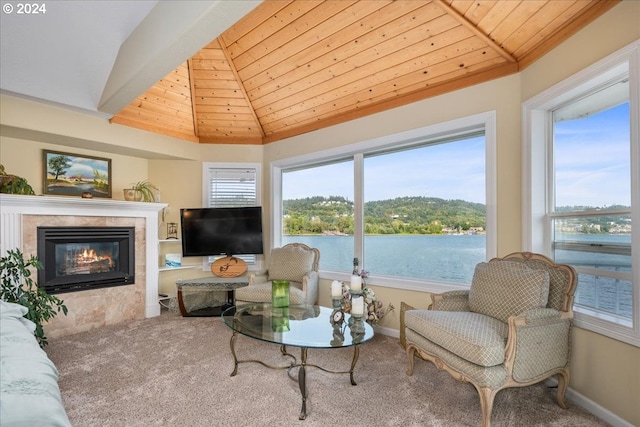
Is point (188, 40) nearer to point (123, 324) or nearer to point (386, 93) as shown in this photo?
point (386, 93)

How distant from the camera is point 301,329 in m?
2.50

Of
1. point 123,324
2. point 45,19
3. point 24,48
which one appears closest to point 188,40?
point 45,19

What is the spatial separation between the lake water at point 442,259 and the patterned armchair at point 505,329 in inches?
13.0

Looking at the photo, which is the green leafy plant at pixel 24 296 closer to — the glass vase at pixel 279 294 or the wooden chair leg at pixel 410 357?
the glass vase at pixel 279 294

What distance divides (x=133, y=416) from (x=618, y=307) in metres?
3.22

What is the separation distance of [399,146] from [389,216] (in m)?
0.83

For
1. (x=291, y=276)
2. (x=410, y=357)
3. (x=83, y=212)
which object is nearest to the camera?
(x=410, y=357)

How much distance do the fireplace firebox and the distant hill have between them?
2153 mm

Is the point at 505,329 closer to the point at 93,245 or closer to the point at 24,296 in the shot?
the point at 24,296

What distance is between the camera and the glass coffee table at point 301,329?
2225 millimetres

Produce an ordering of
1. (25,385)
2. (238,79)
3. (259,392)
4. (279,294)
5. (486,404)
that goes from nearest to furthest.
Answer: (25,385) < (486,404) < (259,392) < (279,294) < (238,79)

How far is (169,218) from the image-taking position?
16.6ft

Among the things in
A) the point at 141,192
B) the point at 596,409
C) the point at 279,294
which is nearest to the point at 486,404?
the point at 596,409

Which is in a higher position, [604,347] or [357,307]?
[357,307]
